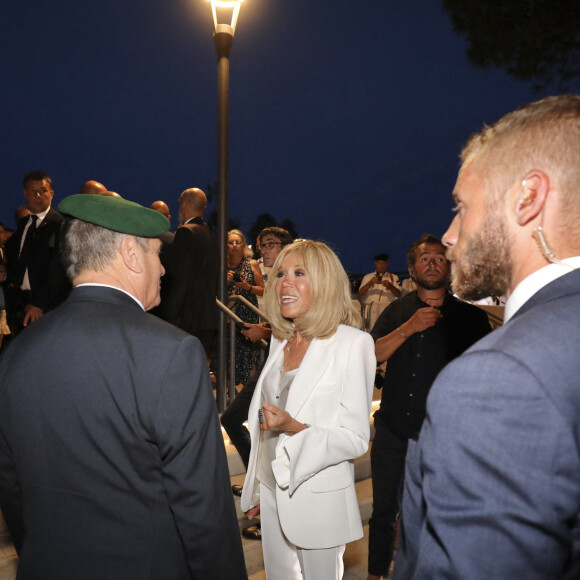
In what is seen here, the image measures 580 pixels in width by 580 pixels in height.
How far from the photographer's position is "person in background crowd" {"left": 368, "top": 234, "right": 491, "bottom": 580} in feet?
10.5

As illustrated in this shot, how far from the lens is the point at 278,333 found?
309cm

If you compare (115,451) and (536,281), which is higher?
(536,281)

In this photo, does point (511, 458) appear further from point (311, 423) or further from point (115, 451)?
point (311, 423)

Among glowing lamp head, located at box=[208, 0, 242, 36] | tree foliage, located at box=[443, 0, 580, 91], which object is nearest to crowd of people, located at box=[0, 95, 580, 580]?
glowing lamp head, located at box=[208, 0, 242, 36]

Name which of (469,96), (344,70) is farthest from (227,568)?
(469,96)

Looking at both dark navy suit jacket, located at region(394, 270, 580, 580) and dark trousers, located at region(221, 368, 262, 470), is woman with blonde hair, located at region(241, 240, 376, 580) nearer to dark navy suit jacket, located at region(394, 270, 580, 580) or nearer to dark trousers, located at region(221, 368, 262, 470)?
dark trousers, located at region(221, 368, 262, 470)

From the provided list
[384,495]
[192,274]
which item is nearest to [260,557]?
[384,495]

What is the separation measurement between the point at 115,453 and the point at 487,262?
3.99ft

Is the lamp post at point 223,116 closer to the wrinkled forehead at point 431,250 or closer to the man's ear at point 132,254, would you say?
the wrinkled forehead at point 431,250

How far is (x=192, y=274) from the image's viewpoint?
4695mm

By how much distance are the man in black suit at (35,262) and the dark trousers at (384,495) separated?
285cm

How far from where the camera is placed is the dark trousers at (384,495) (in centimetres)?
324

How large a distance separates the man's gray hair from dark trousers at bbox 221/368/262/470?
227 cm

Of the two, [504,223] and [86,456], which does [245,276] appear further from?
[504,223]
